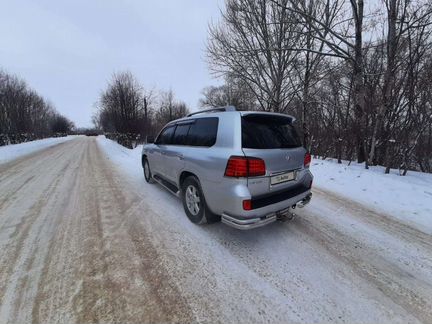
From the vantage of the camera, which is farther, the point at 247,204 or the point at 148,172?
the point at 148,172

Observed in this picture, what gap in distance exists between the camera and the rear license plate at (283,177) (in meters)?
3.15

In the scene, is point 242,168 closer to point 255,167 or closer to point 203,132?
point 255,167

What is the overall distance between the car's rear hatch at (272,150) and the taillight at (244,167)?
0.22 ft

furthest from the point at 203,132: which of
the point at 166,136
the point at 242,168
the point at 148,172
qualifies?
the point at 148,172

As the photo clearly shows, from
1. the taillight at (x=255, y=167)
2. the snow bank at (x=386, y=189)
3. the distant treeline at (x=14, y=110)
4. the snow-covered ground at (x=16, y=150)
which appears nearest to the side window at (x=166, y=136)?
the taillight at (x=255, y=167)

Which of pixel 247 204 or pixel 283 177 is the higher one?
pixel 283 177

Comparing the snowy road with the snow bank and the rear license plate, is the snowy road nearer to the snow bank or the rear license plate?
the snow bank

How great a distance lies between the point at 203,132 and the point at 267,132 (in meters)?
1.07

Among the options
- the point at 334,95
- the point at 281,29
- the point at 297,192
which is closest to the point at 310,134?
the point at 334,95

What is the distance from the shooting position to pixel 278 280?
8.13 feet

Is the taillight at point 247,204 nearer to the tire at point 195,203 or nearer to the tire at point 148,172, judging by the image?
the tire at point 195,203

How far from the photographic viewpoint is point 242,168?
287 centimetres

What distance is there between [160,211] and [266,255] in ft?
7.67

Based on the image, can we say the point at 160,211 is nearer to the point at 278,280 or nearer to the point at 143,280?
the point at 143,280
